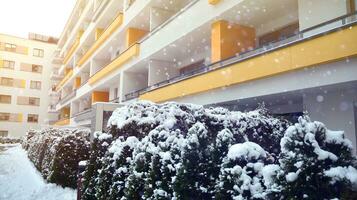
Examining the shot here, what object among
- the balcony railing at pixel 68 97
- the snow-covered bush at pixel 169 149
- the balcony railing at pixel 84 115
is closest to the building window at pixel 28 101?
the balcony railing at pixel 68 97

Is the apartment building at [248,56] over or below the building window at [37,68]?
below

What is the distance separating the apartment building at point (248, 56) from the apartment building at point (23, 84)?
34533mm

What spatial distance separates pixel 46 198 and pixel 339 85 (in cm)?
736

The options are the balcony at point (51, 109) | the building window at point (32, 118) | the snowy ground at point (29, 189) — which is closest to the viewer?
the snowy ground at point (29, 189)

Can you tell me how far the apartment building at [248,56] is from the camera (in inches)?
302

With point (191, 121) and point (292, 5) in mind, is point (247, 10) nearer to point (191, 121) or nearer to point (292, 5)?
point (292, 5)

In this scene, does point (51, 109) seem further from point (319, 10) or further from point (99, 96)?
point (319, 10)

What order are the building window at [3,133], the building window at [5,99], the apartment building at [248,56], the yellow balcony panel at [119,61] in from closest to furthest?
the apartment building at [248,56], the yellow balcony panel at [119,61], the building window at [3,133], the building window at [5,99]

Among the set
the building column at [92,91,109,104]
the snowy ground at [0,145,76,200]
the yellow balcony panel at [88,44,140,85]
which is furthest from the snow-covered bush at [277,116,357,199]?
the building column at [92,91,109,104]

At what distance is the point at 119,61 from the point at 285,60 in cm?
1500

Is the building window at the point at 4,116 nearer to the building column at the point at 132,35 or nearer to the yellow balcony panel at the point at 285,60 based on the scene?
the building column at the point at 132,35

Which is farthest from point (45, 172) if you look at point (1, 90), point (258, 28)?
point (1, 90)

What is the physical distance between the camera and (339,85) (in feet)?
24.8

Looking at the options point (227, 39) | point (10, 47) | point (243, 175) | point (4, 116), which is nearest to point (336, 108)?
point (227, 39)
